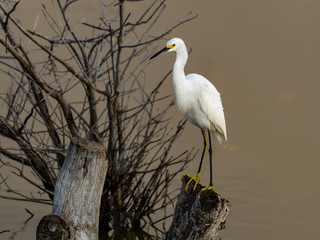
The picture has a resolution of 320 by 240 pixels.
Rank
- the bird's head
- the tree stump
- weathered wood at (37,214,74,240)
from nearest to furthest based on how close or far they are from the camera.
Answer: weathered wood at (37,214,74,240) → the tree stump → the bird's head

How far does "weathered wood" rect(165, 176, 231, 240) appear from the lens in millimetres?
4262

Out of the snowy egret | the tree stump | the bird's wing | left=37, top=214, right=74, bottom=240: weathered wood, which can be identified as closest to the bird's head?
the snowy egret

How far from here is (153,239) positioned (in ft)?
20.8

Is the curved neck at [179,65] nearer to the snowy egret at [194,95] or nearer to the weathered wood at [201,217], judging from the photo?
the snowy egret at [194,95]

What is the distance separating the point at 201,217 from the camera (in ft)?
14.0

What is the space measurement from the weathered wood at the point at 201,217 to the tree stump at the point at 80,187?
24.3 inches

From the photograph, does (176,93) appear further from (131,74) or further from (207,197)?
(207,197)

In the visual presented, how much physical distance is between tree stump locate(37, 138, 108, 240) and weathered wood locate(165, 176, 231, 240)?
616 millimetres

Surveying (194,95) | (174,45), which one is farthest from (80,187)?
(174,45)

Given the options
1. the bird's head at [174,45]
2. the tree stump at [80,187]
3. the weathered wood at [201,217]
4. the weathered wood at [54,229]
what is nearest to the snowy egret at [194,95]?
the bird's head at [174,45]

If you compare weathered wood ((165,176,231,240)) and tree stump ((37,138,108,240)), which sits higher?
tree stump ((37,138,108,240))

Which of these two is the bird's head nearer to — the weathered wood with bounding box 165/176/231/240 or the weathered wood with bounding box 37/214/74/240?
the weathered wood with bounding box 165/176/231/240

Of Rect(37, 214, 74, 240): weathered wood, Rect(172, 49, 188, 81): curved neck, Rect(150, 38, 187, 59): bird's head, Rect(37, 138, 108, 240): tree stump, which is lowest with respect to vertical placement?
Rect(37, 214, 74, 240): weathered wood

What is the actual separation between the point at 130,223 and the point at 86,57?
6.25ft
